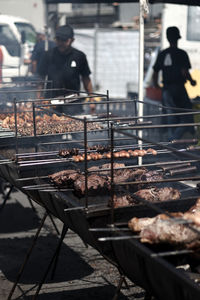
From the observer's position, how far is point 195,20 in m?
12.0

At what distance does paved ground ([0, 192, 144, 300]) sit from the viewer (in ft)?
17.6

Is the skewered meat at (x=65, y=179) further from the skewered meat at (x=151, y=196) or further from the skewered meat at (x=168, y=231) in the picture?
the skewered meat at (x=168, y=231)

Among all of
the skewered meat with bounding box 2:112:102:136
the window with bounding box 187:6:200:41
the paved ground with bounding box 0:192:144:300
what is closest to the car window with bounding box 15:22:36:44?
the window with bounding box 187:6:200:41

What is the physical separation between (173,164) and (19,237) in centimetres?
302

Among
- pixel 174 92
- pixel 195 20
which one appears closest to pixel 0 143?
pixel 174 92

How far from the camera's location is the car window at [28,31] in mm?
20656

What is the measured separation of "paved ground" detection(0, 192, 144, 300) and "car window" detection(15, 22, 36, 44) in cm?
1416

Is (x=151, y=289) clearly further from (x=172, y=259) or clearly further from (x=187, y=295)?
(x=187, y=295)

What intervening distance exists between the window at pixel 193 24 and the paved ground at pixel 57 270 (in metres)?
6.35

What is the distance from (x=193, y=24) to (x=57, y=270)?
788cm

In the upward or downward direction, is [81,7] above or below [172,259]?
above

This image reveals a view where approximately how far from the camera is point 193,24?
12.2m

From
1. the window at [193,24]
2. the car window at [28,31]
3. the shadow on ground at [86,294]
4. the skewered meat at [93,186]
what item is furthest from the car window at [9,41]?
the skewered meat at [93,186]

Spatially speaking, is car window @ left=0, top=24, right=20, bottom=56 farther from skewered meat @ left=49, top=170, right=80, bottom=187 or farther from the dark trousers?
skewered meat @ left=49, top=170, right=80, bottom=187
